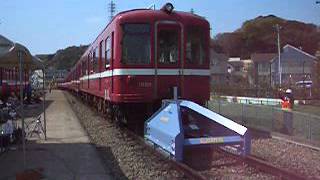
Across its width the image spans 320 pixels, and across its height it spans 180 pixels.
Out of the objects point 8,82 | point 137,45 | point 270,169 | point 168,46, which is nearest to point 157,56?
point 168,46

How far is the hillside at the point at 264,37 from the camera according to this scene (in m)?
112

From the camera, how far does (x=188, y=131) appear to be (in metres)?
12.0

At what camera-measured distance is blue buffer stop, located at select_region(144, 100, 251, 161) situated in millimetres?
10359

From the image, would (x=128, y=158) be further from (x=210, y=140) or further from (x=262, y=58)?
(x=262, y=58)

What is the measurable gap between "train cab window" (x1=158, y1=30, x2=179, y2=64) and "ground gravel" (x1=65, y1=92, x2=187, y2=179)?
226 centimetres

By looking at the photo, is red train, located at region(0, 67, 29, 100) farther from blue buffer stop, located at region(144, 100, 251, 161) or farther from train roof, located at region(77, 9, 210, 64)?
blue buffer stop, located at region(144, 100, 251, 161)

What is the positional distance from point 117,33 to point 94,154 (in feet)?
12.9

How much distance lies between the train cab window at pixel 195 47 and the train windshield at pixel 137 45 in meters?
1.11

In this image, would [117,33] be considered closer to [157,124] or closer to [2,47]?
[157,124]

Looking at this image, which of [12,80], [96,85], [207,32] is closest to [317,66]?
[12,80]

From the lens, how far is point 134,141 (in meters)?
13.8

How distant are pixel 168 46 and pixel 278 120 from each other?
4.09 metres

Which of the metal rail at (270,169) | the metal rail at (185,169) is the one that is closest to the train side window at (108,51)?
the metal rail at (185,169)

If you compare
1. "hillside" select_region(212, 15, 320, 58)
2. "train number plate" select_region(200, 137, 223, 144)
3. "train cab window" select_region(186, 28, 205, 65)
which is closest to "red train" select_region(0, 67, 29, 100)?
"train cab window" select_region(186, 28, 205, 65)
